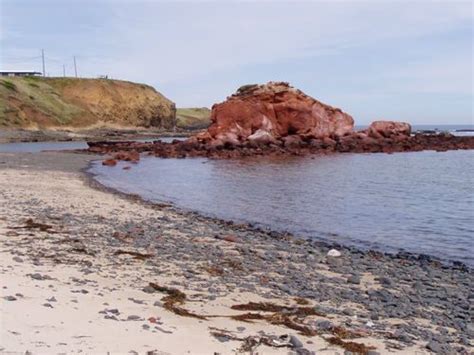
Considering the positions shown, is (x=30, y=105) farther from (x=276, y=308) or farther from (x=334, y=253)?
(x=276, y=308)

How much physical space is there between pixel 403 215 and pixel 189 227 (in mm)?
7437

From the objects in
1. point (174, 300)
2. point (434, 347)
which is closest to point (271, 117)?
point (174, 300)

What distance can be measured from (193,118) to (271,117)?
303 ft

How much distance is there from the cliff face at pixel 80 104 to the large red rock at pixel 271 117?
38.8 m

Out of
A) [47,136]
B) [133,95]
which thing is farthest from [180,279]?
[133,95]

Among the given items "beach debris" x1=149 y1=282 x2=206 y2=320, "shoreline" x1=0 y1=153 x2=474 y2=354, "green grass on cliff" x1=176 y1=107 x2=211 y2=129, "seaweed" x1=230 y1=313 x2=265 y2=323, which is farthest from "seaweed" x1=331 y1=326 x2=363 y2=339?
"green grass on cliff" x1=176 y1=107 x2=211 y2=129

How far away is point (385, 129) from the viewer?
63094mm

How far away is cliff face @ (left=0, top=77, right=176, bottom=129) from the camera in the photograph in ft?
277

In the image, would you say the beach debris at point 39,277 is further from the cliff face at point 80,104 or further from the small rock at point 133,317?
the cliff face at point 80,104

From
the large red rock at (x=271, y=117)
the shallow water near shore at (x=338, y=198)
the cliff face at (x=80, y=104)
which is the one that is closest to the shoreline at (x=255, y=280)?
the shallow water near shore at (x=338, y=198)

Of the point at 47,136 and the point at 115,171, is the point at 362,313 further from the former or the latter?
the point at 47,136

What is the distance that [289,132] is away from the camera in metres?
59.0

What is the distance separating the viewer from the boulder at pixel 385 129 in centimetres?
6169

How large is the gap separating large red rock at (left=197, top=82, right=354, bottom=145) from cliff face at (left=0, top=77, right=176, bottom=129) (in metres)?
38.8
